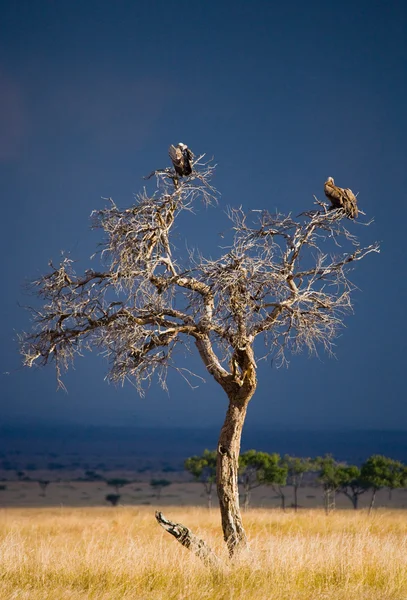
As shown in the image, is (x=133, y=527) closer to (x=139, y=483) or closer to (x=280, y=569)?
(x=280, y=569)

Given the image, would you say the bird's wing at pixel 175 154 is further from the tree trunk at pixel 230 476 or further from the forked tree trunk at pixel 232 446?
the tree trunk at pixel 230 476

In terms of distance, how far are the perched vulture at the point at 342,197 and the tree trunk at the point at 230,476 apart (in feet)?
12.3

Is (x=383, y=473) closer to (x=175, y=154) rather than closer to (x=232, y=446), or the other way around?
(x=232, y=446)

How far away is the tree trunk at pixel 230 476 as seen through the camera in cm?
1220

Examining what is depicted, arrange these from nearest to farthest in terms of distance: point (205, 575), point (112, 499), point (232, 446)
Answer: point (205, 575)
point (232, 446)
point (112, 499)

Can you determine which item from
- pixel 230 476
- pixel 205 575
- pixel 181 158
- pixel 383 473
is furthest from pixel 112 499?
pixel 181 158

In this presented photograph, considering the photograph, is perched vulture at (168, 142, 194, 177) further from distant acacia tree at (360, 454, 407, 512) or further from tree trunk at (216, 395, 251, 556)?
distant acacia tree at (360, 454, 407, 512)

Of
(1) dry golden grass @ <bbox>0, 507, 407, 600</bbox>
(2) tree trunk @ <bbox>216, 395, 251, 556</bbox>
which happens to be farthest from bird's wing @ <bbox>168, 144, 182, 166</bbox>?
(1) dry golden grass @ <bbox>0, 507, 407, 600</bbox>

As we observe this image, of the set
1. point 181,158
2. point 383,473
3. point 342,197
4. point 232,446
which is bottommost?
point 383,473

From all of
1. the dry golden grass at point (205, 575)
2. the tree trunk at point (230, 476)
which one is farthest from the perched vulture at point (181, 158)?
the dry golden grass at point (205, 575)

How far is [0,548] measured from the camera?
12.0 metres

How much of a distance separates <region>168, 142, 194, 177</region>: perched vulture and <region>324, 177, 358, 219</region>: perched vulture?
8.13 feet

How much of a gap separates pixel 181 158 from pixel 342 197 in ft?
9.60

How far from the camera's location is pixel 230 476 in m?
12.3
